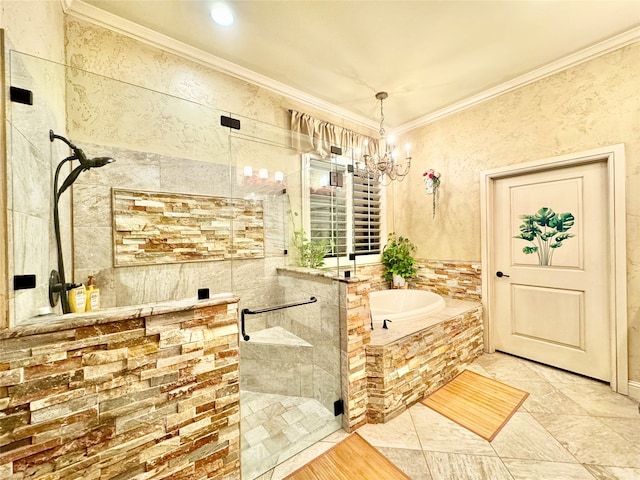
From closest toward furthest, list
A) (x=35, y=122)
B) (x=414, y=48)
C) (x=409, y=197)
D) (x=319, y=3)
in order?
(x=35, y=122), (x=319, y=3), (x=414, y=48), (x=409, y=197)

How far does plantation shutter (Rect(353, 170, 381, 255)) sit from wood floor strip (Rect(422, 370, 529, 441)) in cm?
168

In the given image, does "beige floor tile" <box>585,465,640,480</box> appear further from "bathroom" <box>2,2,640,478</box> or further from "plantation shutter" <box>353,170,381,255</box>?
"plantation shutter" <box>353,170,381,255</box>

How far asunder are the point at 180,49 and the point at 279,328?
96.3 inches

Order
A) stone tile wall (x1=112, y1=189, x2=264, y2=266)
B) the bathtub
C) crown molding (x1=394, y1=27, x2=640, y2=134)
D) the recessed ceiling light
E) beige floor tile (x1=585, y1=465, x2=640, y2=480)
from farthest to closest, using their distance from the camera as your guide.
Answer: the bathtub < crown molding (x1=394, y1=27, x2=640, y2=134) < stone tile wall (x1=112, y1=189, x2=264, y2=266) < the recessed ceiling light < beige floor tile (x1=585, y1=465, x2=640, y2=480)

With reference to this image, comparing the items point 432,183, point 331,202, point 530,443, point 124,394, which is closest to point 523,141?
point 432,183

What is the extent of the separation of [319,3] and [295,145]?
1.08m

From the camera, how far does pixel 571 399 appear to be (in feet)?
6.70

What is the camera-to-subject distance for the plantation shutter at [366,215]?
3256mm

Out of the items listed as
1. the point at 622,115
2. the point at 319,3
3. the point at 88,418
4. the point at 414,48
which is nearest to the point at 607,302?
the point at 622,115

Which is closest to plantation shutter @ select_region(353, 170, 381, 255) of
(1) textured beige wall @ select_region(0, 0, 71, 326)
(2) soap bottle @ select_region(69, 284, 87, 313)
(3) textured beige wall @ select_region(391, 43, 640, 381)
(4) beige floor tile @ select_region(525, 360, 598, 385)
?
(3) textured beige wall @ select_region(391, 43, 640, 381)

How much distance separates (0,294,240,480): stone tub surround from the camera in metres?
0.88

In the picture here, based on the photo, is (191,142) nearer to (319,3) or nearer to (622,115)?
(319,3)

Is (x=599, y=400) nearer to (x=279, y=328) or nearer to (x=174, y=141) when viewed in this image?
(x=279, y=328)

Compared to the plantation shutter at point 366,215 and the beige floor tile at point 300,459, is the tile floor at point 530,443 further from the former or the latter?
the plantation shutter at point 366,215
